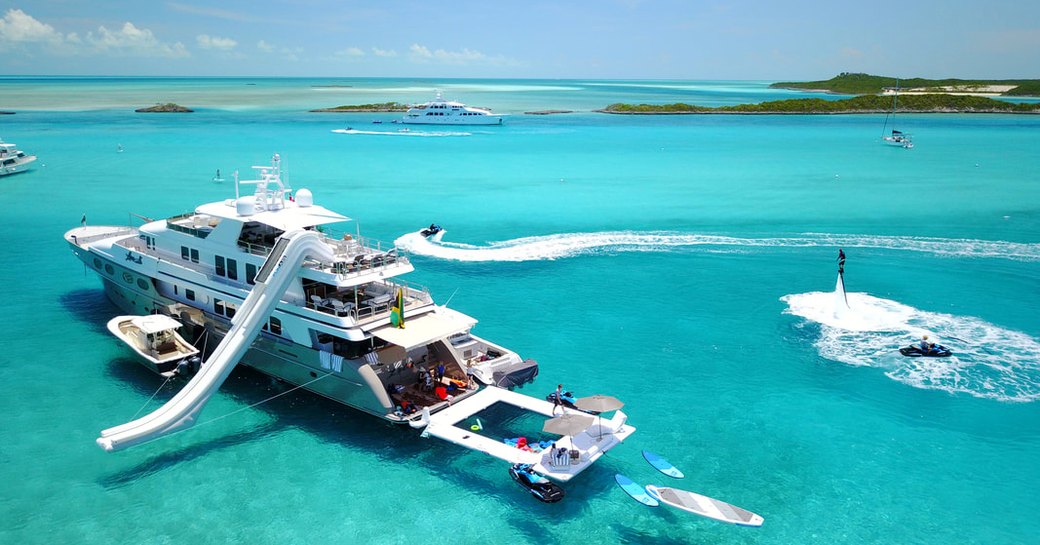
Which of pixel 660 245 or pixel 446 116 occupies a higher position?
pixel 446 116

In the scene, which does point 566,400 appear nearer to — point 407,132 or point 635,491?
point 635,491

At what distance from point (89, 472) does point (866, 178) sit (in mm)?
89428

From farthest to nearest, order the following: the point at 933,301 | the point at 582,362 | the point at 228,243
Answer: the point at 933,301 → the point at 582,362 → the point at 228,243

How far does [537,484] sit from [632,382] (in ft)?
32.2

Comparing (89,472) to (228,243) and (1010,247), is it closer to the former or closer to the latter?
(228,243)

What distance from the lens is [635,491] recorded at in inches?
834

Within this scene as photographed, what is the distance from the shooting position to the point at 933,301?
39.9 m

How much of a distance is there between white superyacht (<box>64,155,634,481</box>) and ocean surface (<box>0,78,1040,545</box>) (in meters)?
1.33

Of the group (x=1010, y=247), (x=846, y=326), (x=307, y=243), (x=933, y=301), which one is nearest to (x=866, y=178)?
(x=1010, y=247)

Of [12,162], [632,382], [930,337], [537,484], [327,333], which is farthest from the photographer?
[12,162]

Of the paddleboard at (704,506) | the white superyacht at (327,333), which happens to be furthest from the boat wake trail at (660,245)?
the paddleboard at (704,506)

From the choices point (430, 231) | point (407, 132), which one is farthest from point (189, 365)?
point (407, 132)

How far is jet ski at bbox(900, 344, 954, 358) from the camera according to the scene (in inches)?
1261

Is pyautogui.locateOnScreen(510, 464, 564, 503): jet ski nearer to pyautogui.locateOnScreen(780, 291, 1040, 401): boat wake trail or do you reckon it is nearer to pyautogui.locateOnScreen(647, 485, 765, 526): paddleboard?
pyautogui.locateOnScreen(647, 485, 765, 526): paddleboard
